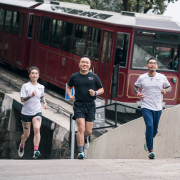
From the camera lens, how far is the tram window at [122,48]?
13305 mm

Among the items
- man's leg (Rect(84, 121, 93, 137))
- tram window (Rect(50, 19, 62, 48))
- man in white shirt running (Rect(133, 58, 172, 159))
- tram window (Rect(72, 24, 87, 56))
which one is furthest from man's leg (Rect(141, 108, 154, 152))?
tram window (Rect(50, 19, 62, 48))

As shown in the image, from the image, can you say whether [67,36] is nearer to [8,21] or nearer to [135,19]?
[135,19]

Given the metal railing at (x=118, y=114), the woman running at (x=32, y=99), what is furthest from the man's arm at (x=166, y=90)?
the metal railing at (x=118, y=114)

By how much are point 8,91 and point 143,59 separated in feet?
17.7

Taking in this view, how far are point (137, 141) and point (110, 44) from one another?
13.8 ft

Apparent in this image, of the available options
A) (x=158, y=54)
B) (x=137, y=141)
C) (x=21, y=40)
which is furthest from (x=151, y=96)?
(x=21, y=40)

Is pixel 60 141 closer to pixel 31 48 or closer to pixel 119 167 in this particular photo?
pixel 119 167

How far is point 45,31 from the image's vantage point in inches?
688

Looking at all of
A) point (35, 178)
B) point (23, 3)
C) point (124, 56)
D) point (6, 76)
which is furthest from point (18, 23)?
point (35, 178)

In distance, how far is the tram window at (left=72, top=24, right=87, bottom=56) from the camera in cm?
1479

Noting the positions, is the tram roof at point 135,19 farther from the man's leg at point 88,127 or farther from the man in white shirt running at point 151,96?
the man's leg at point 88,127

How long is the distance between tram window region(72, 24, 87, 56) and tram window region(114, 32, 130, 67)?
1629mm

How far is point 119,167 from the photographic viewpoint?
23.6 ft

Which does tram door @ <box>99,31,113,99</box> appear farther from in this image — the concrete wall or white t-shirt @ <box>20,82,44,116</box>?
white t-shirt @ <box>20,82,44,116</box>
